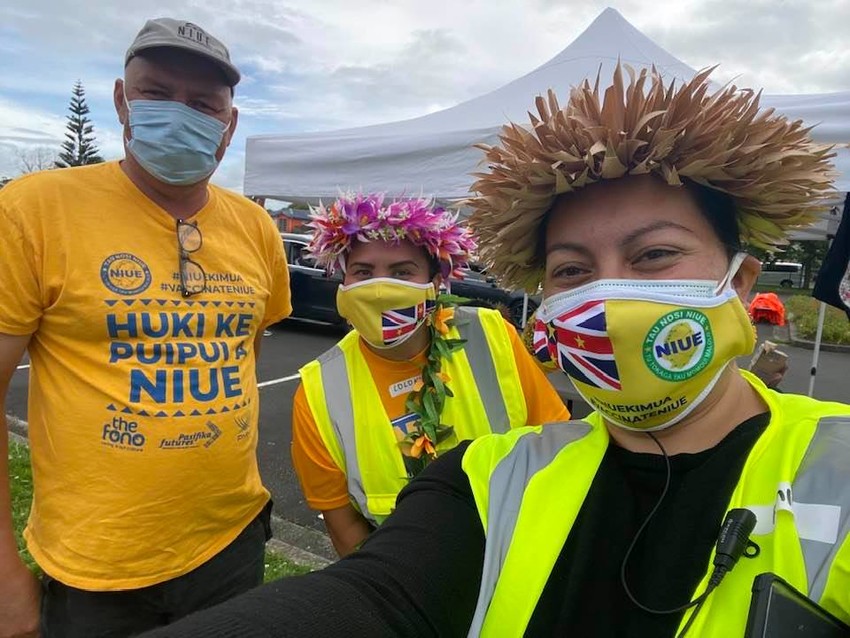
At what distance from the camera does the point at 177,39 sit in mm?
1740

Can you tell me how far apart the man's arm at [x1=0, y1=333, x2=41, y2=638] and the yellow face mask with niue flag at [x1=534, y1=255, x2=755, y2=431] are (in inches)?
60.8

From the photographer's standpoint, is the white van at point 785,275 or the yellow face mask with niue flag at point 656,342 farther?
the white van at point 785,275

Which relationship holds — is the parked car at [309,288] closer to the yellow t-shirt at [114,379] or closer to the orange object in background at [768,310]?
the orange object in background at [768,310]

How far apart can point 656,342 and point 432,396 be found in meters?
0.97

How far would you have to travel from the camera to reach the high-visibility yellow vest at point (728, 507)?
860mm

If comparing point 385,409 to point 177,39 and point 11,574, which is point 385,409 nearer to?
point 11,574

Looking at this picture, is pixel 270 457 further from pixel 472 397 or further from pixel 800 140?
pixel 800 140

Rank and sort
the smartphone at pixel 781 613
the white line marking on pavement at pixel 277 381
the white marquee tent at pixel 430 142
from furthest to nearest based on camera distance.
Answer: the white line marking on pavement at pixel 277 381 < the white marquee tent at pixel 430 142 < the smartphone at pixel 781 613

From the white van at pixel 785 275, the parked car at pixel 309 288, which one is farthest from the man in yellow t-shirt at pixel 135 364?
the white van at pixel 785 275

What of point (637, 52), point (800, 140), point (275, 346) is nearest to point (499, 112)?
point (637, 52)

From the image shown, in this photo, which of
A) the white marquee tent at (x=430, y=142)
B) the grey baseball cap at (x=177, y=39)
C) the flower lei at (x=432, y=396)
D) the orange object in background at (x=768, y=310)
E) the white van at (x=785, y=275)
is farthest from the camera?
the white van at (x=785, y=275)

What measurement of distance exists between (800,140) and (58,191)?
192cm

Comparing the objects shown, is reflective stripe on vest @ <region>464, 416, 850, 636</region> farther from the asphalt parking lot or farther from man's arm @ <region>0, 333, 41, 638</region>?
the asphalt parking lot

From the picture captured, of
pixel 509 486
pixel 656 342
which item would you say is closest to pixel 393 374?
pixel 509 486
